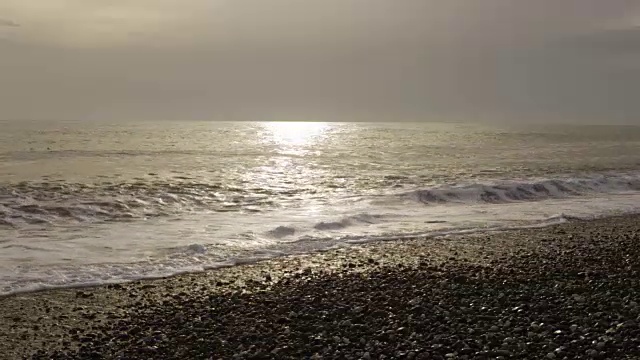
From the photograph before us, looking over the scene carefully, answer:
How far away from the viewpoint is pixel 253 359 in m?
7.03

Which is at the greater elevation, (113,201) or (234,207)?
(113,201)

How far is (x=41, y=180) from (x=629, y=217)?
24.0m

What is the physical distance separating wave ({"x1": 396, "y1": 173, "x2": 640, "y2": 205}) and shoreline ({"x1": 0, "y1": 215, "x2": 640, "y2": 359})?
9.07 meters

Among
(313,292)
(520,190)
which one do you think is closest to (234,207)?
(313,292)

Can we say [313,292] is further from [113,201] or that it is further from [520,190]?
[520,190]

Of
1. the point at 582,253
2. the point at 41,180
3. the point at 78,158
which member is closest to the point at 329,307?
the point at 582,253

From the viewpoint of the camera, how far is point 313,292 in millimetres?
9992

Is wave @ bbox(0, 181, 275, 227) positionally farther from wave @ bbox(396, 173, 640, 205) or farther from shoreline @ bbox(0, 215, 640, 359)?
shoreline @ bbox(0, 215, 640, 359)

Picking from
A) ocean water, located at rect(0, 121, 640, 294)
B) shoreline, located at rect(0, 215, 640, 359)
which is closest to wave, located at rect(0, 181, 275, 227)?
ocean water, located at rect(0, 121, 640, 294)

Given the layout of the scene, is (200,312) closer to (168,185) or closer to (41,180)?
(168,185)

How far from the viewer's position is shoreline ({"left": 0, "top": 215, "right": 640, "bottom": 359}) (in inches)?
Answer: 295

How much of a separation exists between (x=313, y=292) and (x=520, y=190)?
19.0 meters

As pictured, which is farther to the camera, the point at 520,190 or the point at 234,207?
the point at 520,190

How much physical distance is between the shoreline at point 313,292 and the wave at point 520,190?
9074 millimetres
